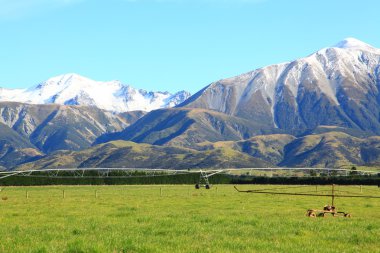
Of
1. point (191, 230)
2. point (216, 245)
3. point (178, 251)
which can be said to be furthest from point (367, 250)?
point (191, 230)

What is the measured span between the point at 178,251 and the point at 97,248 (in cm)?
312

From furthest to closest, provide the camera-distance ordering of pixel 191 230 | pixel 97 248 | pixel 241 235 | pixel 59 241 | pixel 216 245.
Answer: pixel 191 230, pixel 241 235, pixel 59 241, pixel 216 245, pixel 97 248

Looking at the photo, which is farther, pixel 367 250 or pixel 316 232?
pixel 316 232

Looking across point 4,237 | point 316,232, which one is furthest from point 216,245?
point 4,237

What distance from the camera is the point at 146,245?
2308 cm

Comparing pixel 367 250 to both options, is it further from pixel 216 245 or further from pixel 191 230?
pixel 191 230

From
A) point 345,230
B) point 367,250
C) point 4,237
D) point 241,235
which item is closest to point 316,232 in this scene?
point 345,230

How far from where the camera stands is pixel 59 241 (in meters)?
25.3

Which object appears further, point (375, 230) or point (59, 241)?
point (375, 230)

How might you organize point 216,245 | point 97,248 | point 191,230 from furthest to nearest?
point 191,230 < point 216,245 < point 97,248

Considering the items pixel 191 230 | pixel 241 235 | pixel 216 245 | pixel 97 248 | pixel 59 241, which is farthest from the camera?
pixel 191 230

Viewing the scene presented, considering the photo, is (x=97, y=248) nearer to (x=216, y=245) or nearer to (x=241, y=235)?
(x=216, y=245)

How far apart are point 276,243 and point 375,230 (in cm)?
792

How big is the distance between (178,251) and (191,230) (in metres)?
7.85
